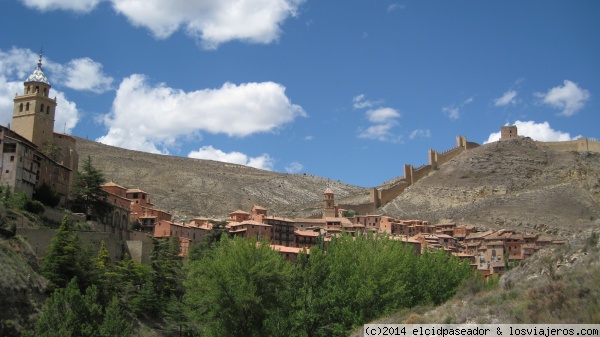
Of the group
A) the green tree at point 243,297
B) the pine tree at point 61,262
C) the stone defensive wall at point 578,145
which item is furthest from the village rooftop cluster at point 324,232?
the stone defensive wall at point 578,145

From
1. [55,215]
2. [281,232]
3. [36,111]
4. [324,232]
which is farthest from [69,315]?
→ [324,232]

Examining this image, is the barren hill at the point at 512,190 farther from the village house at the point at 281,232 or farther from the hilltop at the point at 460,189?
the village house at the point at 281,232

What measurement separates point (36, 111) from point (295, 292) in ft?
96.6

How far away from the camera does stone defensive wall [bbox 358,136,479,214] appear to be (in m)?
88.7

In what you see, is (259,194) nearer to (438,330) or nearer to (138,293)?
(138,293)

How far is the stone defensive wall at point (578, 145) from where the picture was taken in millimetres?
101562

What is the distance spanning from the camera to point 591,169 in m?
91.5

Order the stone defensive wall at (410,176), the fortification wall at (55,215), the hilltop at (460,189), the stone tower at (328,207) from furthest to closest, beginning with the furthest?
the stone defensive wall at (410,176) → the hilltop at (460,189) → the stone tower at (328,207) → the fortification wall at (55,215)

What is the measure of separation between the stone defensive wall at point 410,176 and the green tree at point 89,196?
44.6 meters

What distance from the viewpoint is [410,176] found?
97438 mm

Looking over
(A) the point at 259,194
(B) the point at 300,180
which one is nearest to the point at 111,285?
(A) the point at 259,194

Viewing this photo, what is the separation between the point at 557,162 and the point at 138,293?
259 ft

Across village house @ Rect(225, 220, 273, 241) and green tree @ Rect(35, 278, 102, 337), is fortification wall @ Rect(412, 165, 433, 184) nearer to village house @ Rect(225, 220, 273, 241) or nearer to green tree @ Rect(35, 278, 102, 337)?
village house @ Rect(225, 220, 273, 241)

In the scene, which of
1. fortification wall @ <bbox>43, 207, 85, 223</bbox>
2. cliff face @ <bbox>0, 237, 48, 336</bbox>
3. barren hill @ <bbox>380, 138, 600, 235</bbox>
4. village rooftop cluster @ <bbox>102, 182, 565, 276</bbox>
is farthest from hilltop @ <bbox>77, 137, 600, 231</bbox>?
cliff face @ <bbox>0, 237, 48, 336</bbox>
